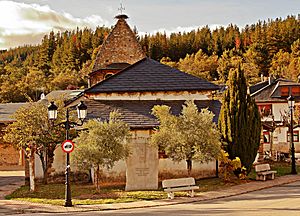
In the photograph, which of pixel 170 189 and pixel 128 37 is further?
pixel 128 37

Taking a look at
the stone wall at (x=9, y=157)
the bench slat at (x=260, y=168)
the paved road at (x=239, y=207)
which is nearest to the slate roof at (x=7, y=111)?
the stone wall at (x=9, y=157)

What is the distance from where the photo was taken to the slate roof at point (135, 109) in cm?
2250

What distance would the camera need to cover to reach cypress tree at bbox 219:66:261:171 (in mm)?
20969

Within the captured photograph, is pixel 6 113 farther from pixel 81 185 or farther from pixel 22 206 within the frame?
pixel 22 206

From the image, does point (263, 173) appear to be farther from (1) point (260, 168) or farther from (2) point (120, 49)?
(2) point (120, 49)

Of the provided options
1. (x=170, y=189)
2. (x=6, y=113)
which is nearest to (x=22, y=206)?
(x=170, y=189)

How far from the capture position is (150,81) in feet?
84.6

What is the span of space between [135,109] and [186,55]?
86.3 meters

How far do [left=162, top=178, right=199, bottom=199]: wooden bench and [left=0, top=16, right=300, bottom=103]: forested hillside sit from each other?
53613 mm

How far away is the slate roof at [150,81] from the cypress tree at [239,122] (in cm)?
371

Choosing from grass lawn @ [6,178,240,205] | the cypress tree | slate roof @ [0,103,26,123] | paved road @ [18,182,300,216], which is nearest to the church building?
grass lawn @ [6,178,240,205]

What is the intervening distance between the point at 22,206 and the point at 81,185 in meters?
6.26

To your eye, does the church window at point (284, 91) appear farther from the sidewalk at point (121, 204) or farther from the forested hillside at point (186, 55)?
the sidewalk at point (121, 204)

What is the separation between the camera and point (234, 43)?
4345 inches
